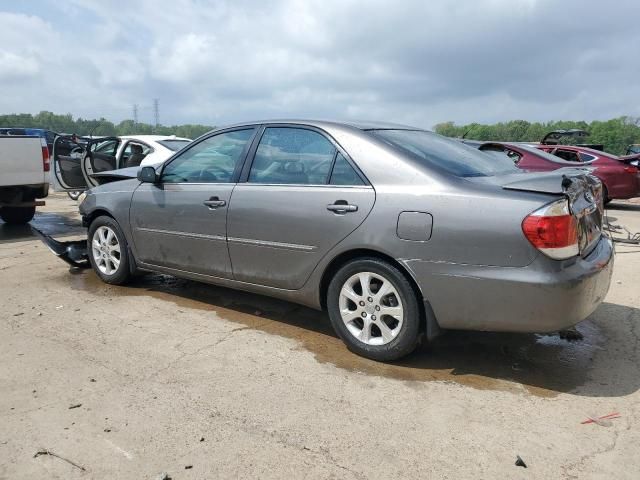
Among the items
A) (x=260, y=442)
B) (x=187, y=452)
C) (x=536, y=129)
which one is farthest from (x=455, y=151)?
(x=536, y=129)

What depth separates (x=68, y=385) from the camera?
11.0 ft

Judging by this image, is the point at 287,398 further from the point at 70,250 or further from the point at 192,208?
the point at 70,250

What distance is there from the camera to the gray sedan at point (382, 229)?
10.3 ft

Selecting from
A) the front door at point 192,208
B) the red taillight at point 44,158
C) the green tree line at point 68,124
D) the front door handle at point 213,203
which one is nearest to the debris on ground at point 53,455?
the front door at point 192,208

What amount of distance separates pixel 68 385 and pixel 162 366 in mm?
576

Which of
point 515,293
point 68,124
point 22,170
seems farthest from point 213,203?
point 68,124

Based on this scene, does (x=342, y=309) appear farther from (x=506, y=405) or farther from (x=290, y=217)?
(x=506, y=405)

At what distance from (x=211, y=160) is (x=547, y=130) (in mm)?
29454

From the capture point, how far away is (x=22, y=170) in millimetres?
8727

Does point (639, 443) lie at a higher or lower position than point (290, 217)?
lower

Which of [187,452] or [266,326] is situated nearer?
[187,452]

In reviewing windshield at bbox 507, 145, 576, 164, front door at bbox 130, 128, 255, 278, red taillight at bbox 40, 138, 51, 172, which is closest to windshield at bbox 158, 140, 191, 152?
red taillight at bbox 40, 138, 51, 172

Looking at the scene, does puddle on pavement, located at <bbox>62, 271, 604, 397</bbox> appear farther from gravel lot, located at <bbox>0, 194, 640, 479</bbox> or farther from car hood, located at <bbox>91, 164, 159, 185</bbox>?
car hood, located at <bbox>91, 164, 159, 185</bbox>

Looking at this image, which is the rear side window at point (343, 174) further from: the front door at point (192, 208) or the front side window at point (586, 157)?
the front side window at point (586, 157)
